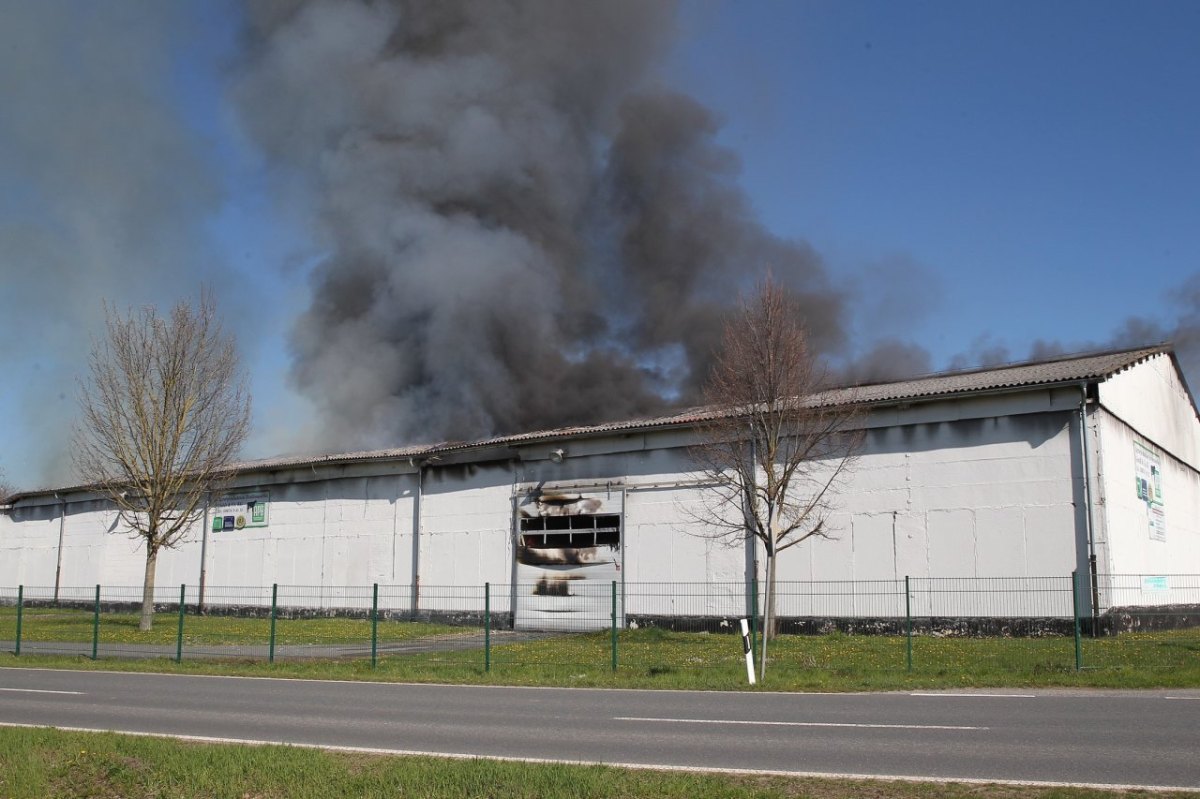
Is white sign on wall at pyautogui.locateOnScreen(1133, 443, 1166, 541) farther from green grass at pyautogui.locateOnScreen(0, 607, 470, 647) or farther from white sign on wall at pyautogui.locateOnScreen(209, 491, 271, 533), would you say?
white sign on wall at pyautogui.locateOnScreen(209, 491, 271, 533)

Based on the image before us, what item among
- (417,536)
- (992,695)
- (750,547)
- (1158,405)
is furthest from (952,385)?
(417,536)

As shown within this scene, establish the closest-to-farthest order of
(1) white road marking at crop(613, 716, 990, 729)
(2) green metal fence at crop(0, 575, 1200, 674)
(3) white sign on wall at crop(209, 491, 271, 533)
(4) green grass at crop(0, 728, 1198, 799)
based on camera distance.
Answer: (4) green grass at crop(0, 728, 1198, 799) → (1) white road marking at crop(613, 716, 990, 729) → (2) green metal fence at crop(0, 575, 1200, 674) → (3) white sign on wall at crop(209, 491, 271, 533)

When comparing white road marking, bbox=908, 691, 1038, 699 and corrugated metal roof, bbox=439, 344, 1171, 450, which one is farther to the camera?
corrugated metal roof, bbox=439, 344, 1171, 450

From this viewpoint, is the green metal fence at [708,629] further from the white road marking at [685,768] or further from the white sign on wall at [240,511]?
the white road marking at [685,768]

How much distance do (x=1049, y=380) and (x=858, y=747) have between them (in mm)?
15272

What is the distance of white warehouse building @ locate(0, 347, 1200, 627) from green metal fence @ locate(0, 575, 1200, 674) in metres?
0.29

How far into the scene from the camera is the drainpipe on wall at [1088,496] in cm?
2141

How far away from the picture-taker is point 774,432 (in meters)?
23.0

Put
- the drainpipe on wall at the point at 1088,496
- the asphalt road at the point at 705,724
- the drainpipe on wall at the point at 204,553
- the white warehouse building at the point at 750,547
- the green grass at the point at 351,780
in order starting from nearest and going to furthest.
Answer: the green grass at the point at 351,780
the asphalt road at the point at 705,724
the drainpipe on wall at the point at 1088,496
the white warehouse building at the point at 750,547
the drainpipe on wall at the point at 204,553

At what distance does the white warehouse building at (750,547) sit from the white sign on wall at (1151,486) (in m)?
0.09

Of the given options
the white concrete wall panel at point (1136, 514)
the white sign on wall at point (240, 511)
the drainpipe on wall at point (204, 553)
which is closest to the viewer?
the white concrete wall panel at point (1136, 514)

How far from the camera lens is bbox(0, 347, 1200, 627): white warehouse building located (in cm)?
2228

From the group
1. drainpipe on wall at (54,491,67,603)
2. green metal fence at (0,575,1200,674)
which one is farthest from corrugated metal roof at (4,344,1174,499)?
drainpipe on wall at (54,491,67,603)

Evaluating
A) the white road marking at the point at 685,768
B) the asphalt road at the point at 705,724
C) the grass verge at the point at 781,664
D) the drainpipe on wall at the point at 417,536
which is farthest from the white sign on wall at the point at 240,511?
the white road marking at the point at 685,768
